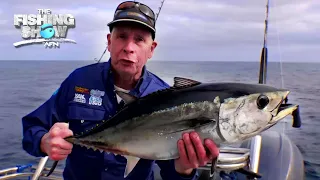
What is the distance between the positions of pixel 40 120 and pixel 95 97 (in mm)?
532

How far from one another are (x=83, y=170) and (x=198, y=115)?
1.43 m

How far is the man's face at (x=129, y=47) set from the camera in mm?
3086

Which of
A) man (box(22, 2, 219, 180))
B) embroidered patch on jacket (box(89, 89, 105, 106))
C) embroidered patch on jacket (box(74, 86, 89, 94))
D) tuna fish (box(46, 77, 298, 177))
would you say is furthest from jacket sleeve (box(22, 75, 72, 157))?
tuna fish (box(46, 77, 298, 177))

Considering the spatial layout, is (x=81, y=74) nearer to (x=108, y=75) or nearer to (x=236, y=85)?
(x=108, y=75)

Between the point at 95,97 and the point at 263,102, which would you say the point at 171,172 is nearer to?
the point at 95,97

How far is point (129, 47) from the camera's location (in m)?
3.04

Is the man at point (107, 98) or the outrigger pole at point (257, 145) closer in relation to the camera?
the man at point (107, 98)

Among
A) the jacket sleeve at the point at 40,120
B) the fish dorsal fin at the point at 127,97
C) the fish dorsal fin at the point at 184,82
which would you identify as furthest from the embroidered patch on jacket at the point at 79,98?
A: the fish dorsal fin at the point at 184,82

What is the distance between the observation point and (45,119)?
3.27m

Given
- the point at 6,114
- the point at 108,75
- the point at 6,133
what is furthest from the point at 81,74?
the point at 6,114

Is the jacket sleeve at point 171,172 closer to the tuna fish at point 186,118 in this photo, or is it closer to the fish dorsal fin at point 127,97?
the tuna fish at point 186,118

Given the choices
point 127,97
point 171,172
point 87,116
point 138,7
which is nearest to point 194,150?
point 127,97

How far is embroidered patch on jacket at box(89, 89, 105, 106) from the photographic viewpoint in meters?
3.38

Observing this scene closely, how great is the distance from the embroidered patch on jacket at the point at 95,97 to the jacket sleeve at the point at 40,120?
0.82 feet
